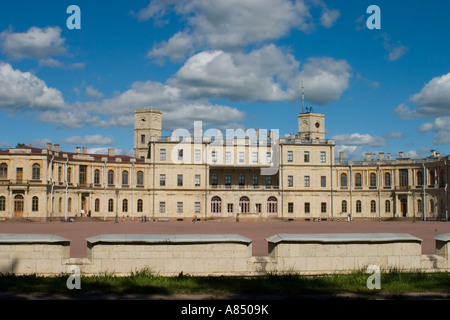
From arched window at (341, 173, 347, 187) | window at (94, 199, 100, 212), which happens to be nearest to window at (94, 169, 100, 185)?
window at (94, 199, 100, 212)

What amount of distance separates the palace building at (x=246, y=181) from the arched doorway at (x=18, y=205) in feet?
15.3

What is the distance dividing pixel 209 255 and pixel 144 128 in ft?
229

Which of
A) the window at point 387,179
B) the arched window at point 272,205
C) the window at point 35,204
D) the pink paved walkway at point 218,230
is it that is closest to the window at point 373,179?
the window at point 387,179

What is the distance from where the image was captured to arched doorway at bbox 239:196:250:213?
66.4 m

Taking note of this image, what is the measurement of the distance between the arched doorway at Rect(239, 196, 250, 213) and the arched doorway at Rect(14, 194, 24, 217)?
25842 mm

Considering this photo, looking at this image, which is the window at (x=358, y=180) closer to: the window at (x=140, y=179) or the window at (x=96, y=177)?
the window at (x=140, y=179)

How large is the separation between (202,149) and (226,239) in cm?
5530

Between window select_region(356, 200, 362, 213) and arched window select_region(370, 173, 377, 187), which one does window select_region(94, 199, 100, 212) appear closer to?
window select_region(356, 200, 362, 213)

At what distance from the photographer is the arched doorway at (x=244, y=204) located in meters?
66.4

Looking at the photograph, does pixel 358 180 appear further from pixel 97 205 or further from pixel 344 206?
pixel 97 205
